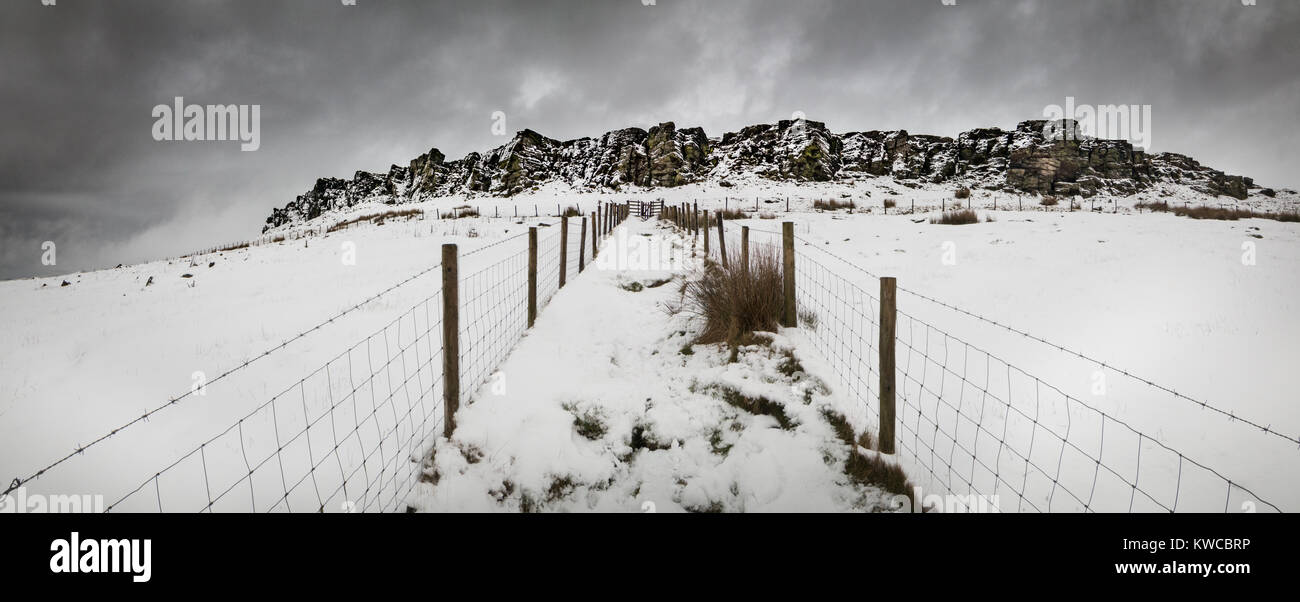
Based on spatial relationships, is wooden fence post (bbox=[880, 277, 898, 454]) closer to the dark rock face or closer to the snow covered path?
the snow covered path

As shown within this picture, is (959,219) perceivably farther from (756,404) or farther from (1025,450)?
(756,404)

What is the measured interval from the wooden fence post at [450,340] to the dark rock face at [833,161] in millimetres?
59668

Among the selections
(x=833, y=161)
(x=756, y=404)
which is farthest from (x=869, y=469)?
(x=833, y=161)

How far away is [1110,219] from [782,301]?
1378 centimetres

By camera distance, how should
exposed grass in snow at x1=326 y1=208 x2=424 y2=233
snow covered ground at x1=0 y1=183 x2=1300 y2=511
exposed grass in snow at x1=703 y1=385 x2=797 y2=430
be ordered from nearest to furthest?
snow covered ground at x1=0 y1=183 x2=1300 y2=511 < exposed grass in snow at x1=703 y1=385 x2=797 y2=430 < exposed grass in snow at x1=326 y1=208 x2=424 y2=233

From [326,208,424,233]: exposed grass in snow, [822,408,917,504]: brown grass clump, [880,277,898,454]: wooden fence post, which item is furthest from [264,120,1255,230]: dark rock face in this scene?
[822,408,917,504]: brown grass clump

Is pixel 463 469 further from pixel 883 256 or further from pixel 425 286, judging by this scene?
pixel 883 256

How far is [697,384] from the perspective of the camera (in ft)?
12.8

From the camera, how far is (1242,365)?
14.5 ft

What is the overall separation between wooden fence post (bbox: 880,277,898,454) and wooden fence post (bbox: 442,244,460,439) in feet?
9.96

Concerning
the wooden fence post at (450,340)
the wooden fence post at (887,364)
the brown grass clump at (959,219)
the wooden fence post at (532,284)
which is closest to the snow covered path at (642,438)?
the wooden fence post at (450,340)

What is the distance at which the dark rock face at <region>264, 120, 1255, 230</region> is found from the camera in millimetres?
63094

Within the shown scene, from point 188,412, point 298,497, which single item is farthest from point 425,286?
point 298,497

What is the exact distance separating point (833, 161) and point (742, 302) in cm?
7203
